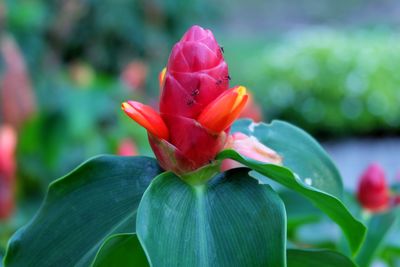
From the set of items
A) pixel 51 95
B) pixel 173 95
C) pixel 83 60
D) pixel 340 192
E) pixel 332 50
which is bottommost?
pixel 332 50

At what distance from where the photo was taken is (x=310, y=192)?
603 millimetres

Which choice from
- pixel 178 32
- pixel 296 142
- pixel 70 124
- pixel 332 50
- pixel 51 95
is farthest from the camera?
pixel 332 50

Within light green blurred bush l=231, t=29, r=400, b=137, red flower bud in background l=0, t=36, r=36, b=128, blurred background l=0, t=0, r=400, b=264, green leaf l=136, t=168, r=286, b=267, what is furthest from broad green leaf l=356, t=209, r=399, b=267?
light green blurred bush l=231, t=29, r=400, b=137

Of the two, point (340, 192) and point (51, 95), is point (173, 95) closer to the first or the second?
point (340, 192)

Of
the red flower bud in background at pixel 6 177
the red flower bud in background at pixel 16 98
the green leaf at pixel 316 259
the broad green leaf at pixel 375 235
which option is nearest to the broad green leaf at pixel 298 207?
the broad green leaf at pixel 375 235

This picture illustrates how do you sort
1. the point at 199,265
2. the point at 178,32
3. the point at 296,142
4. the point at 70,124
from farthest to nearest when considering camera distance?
the point at 178,32, the point at 70,124, the point at 296,142, the point at 199,265

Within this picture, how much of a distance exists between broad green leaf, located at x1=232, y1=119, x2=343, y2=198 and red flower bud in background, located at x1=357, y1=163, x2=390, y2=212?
252mm

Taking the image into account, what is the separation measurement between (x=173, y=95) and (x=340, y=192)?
21 centimetres

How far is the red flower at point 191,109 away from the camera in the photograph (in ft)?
2.09

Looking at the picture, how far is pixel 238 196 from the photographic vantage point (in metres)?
0.61

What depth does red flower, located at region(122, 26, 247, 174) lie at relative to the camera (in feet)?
2.09

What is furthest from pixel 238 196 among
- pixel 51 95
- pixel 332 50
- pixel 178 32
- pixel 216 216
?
pixel 332 50

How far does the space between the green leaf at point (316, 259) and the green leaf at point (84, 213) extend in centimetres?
15

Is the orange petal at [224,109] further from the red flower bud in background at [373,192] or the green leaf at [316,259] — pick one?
the red flower bud in background at [373,192]
